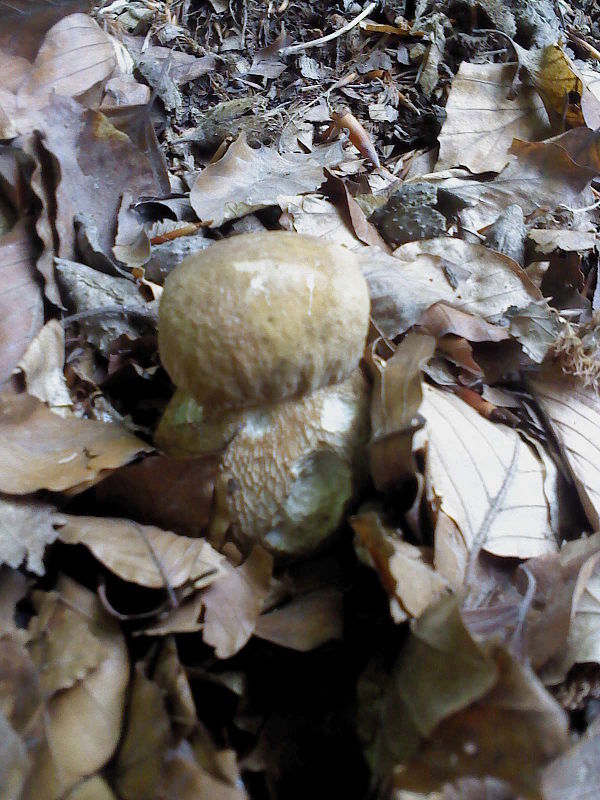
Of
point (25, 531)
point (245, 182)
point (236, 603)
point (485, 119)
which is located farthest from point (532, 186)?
point (25, 531)

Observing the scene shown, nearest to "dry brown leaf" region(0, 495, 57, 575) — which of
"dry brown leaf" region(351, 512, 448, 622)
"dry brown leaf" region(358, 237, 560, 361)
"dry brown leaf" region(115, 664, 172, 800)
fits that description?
"dry brown leaf" region(115, 664, 172, 800)

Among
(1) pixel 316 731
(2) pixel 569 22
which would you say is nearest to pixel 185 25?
(2) pixel 569 22

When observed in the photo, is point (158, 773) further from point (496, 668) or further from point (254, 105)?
point (254, 105)

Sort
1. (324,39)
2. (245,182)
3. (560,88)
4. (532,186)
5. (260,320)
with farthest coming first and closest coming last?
(324,39)
(560,88)
(532,186)
(245,182)
(260,320)

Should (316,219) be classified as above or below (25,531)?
above

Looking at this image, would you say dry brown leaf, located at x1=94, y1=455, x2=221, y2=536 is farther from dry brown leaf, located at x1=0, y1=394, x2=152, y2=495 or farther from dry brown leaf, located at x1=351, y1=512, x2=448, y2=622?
dry brown leaf, located at x1=351, y1=512, x2=448, y2=622

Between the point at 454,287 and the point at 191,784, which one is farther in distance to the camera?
the point at 454,287

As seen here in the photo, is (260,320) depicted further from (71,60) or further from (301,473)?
(71,60)
